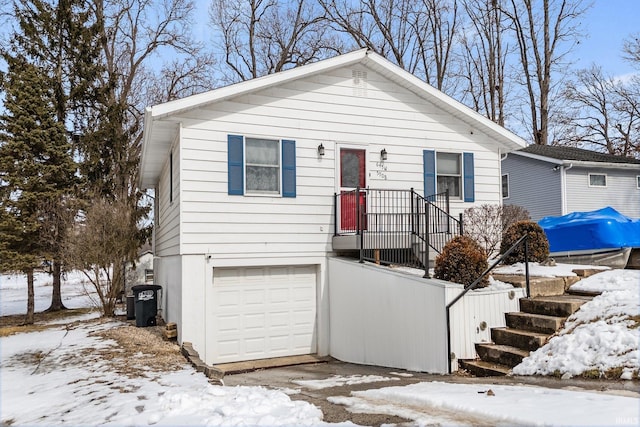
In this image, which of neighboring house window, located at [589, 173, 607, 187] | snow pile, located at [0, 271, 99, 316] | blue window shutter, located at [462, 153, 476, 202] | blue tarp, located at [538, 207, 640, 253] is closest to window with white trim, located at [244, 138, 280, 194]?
blue window shutter, located at [462, 153, 476, 202]

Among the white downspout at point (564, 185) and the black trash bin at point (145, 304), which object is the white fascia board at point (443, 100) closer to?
the black trash bin at point (145, 304)

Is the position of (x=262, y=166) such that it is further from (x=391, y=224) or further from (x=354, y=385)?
(x=354, y=385)

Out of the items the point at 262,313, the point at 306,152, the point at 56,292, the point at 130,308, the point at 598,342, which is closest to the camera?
the point at 598,342

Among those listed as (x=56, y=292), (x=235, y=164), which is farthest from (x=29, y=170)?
(x=235, y=164)

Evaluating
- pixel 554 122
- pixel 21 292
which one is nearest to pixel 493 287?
pixel 554 122

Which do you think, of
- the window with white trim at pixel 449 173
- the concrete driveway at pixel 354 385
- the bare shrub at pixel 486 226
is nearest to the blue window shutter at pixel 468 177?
the window with white trim at pixel 449 173

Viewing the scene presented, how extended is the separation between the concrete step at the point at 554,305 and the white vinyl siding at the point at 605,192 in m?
13.2

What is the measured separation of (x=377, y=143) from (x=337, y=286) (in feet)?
11.4

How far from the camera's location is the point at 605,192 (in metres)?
20.0

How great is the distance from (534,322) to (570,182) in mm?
14482

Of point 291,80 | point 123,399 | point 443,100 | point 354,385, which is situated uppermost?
point 291,80

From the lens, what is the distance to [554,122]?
3095 cm

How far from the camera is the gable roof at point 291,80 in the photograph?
9.21m

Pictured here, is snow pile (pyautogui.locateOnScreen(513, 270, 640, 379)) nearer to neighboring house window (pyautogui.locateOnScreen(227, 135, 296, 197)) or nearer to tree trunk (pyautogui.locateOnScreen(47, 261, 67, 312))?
Result: neighboring house window (pyautogui.locateOnScreen(227, 135, 296, 197))
